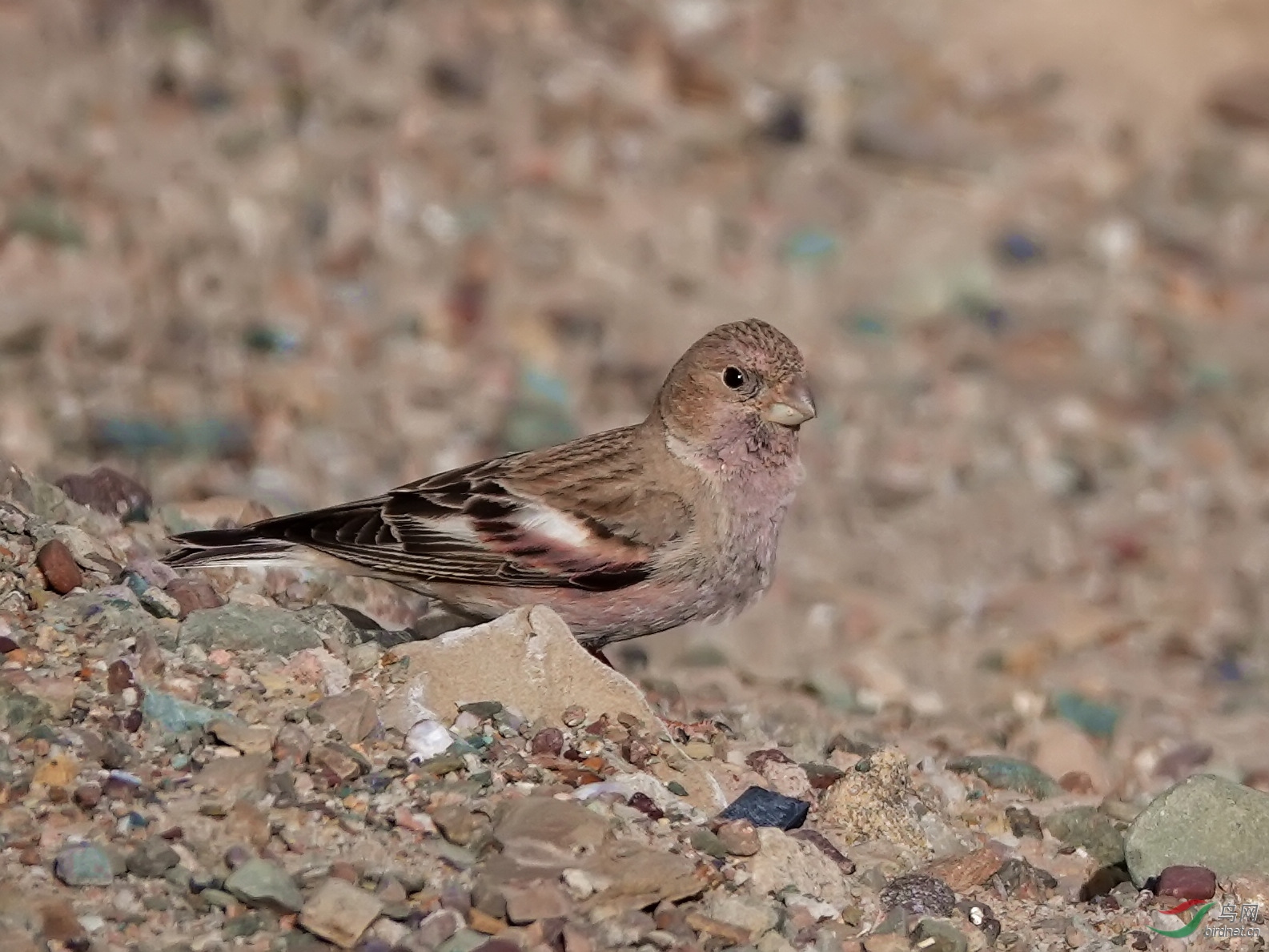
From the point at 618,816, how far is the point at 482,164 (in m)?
6.79

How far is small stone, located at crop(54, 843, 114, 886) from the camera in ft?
13.0

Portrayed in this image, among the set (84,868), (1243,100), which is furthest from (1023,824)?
(1243,100)

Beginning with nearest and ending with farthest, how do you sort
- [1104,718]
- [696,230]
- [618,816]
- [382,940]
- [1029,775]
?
[382,940] → [618,816] → [1029,775] → [1104,718] → [696,230]

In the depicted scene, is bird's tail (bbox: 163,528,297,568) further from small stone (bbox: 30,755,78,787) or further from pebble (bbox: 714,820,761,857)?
pebble (bbox: 714,820,761,857)

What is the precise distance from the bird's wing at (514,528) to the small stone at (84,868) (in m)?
1.62

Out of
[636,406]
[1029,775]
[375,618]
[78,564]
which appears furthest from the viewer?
[636,406]

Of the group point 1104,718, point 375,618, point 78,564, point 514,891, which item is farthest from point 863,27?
point 514,891

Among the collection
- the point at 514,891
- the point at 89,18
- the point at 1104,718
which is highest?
the point at 89,18

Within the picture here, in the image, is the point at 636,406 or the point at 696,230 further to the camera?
the point at 696,230

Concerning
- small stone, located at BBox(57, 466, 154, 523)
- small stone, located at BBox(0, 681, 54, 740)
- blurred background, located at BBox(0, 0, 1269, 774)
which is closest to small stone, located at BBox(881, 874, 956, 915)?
small stone, located at BBox(0, 681, 54, 740)

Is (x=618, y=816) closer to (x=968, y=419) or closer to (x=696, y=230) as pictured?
(x=968, y=419)

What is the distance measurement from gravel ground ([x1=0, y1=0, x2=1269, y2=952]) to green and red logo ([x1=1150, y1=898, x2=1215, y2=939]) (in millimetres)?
48

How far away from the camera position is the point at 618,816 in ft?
14.6

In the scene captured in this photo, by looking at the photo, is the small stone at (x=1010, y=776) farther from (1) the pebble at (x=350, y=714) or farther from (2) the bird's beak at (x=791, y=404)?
(1) the pebble at (x=350, y=714)
